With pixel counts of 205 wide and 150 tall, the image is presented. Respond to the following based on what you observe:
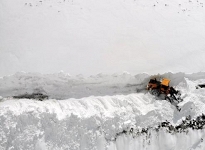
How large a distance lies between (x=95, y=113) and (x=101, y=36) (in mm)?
3309

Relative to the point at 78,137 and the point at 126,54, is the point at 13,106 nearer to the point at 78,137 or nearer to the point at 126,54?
the point at 78,137

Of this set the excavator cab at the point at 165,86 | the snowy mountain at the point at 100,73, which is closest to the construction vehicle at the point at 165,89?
the excavator cab at the point at 165,86

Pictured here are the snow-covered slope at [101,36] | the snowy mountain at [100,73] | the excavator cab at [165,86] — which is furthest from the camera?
the snow-covered slope at [101,36]

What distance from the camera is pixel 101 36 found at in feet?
30.1

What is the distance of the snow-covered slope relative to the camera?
838cm

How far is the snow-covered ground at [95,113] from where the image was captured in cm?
664

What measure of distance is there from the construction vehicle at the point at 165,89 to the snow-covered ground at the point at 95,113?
20 centimetres

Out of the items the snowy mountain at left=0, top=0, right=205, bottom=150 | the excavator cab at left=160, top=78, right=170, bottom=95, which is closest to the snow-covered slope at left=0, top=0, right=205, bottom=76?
the snowy mountain at left=0, top=0, right=205, bottom=150

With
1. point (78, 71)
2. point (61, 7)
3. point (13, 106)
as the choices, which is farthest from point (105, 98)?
point (61, 7)

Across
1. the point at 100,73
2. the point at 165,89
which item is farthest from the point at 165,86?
the point at 100,73

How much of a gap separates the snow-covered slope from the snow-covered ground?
0.53 meters

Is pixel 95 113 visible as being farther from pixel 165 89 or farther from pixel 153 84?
pixel 165 89

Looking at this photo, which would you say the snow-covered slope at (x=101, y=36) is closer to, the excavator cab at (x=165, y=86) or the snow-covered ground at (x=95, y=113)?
the snow-covered ground at (x=95, y=113)

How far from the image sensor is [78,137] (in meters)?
6.88
